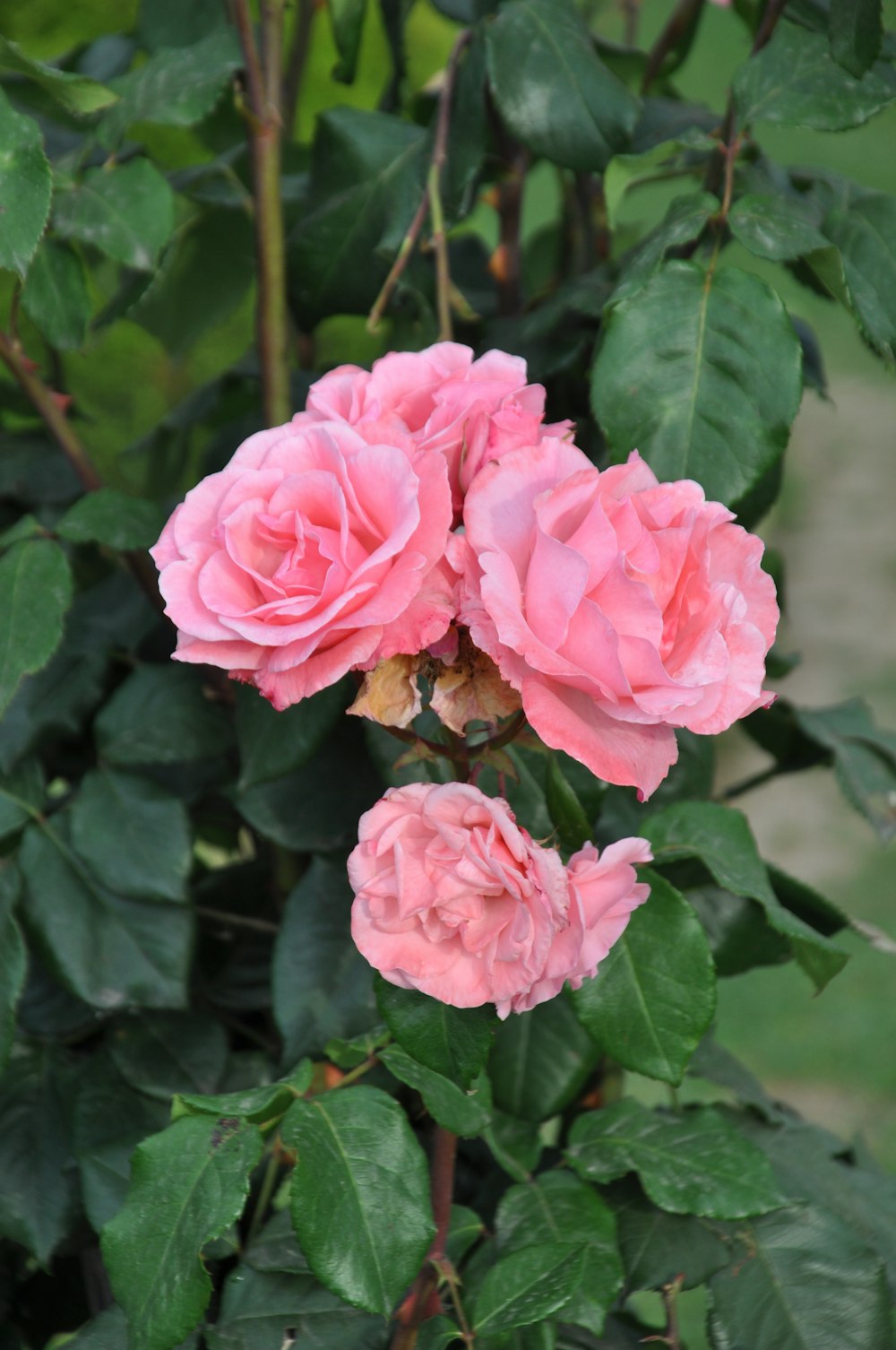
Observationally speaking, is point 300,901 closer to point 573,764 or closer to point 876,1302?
point 573,764

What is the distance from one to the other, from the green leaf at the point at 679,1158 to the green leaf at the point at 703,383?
241 millimetres

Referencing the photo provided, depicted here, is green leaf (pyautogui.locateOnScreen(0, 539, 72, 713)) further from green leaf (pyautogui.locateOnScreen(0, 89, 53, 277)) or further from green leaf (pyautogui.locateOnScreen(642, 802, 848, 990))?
green leaf (pyautogui.locateOnScreen(642, 802, 848, 990))

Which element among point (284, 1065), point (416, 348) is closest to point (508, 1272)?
point (284, 1065)

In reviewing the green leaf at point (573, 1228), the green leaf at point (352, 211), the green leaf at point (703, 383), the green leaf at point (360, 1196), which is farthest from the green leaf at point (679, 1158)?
the green leaf at point (352, 211)

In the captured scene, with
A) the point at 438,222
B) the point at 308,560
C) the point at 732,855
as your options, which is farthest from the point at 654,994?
the point at 438,222

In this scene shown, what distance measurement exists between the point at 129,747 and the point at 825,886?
5.01 ft

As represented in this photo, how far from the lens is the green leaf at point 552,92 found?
0.49 metres

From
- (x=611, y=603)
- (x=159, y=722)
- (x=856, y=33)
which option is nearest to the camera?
(x=611, y=603)

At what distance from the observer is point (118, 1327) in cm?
44

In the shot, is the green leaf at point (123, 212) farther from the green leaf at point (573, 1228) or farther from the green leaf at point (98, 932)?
the green leaf at point (573, 1228)

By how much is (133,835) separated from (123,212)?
0.79 ft

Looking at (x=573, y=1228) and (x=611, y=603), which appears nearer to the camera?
(x=611, y=603)

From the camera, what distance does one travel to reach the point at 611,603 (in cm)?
32

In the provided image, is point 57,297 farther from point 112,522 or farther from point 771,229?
point 771,229
